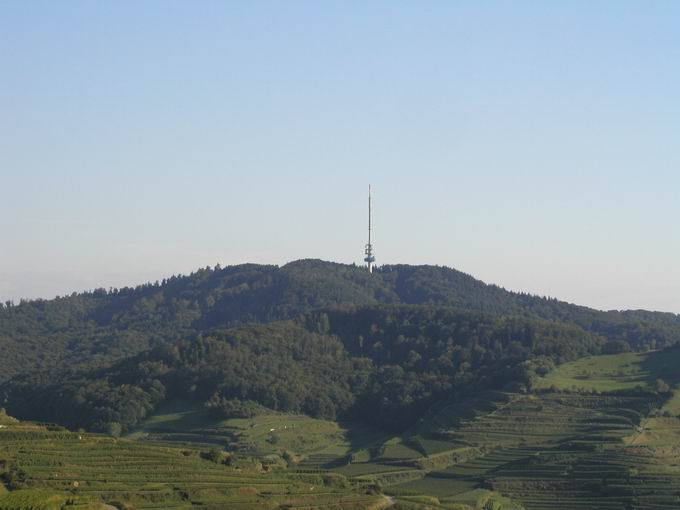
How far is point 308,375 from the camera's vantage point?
18362 cm

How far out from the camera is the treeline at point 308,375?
540 feet

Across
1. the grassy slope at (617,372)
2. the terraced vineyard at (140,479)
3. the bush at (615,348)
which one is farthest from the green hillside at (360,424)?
the bush at (615,348)

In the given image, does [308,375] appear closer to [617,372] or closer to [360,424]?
[360,424]

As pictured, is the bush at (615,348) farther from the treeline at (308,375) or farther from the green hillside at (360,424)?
the treeline at (308,375)

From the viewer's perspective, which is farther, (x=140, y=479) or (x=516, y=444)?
(x=516, y=444)

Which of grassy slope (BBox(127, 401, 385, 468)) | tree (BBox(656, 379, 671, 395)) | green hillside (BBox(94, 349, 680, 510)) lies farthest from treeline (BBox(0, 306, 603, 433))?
tree (BBox(656, 379, 671, 395))

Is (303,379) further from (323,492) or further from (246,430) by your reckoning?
(323,492)

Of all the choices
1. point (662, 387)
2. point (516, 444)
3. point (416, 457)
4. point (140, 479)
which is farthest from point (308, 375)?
point (140, 479)

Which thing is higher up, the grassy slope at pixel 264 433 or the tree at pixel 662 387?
the tree at pixel 662 387

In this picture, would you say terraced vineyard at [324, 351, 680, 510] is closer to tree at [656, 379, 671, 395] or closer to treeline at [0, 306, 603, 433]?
tree at [656, 379, 671, 395]

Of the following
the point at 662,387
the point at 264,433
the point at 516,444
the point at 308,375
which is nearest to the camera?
the point at 516,444

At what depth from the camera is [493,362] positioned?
180 metres

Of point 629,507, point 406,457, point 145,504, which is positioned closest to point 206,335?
point 406,457

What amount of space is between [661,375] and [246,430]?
45989 mm
